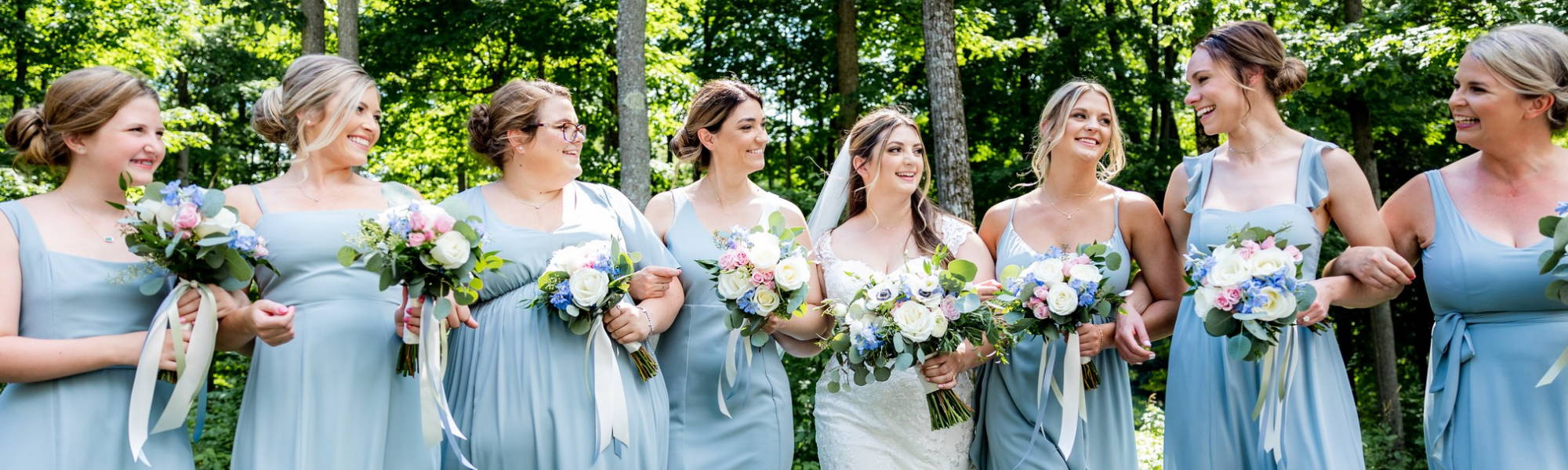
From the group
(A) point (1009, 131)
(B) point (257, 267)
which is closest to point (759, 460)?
(B) point (257, 267)

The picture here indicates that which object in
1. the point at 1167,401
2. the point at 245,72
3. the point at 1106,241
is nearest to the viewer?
the point at 1167,401

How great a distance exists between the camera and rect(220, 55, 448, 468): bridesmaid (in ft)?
12.8

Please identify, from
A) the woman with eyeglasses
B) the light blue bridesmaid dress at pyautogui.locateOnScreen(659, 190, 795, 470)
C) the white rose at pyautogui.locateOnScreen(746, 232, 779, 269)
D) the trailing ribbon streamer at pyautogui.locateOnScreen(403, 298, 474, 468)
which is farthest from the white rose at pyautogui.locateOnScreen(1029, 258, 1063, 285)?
the trailing ribbon streamer at pyautogui.locateOnScreen(403, 298, 474, 468)

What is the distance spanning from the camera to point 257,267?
13.9 ft

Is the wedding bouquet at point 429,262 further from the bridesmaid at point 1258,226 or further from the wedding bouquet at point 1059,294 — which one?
the bridesmaid at point 1258,226

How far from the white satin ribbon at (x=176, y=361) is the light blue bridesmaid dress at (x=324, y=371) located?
21cm

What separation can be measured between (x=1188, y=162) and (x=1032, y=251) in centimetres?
77

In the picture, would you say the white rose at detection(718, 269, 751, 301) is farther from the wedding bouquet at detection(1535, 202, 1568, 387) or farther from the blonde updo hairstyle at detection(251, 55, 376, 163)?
the wedding bouquet at detection(1535, 202, 1568, 387)

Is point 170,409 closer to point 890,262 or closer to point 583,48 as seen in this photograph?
point 890,262

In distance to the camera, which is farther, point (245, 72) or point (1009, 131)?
point (245, 72)

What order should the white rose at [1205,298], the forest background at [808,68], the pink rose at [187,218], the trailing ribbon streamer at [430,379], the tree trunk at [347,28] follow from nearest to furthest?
the pink rose at [187,218] → the white rose at [1205,298] → the trailing ribbon streamer at [430,379] → the tree trunk at [347,28] → the forest background at [808,68]

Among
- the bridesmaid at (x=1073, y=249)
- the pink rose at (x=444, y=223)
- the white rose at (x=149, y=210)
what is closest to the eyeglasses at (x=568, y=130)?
the pink rose at (x=444, y=223)

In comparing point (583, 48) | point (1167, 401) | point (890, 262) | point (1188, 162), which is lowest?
point (1167, 401)

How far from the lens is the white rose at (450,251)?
3.71 meters
